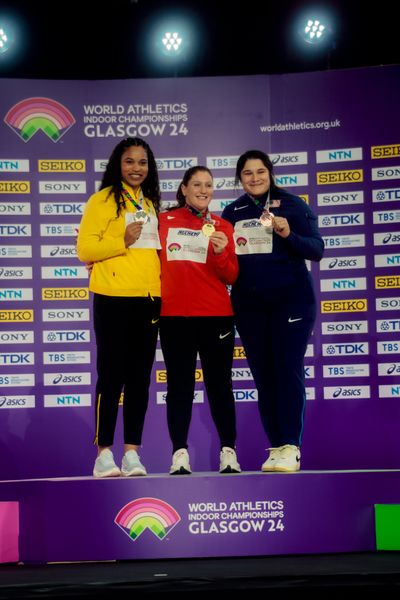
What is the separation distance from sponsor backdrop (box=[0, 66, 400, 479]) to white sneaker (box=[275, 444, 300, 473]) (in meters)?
1.55

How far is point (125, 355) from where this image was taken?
442 centimetres

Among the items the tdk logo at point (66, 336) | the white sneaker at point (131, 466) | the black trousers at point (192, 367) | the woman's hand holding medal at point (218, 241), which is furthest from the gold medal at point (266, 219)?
the tdk logo at point (66, 336)

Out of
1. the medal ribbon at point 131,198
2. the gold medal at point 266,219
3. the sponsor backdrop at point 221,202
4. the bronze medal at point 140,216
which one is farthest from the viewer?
the sponsor backdrop at point 221,202

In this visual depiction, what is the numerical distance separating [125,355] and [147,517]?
0.82 m

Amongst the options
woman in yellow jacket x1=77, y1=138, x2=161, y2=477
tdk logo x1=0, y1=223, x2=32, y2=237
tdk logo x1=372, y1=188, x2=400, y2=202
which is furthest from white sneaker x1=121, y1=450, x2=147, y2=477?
tdk logo x1=372, y1=188, x2=400, y2=202

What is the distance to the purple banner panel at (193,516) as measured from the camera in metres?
4.12

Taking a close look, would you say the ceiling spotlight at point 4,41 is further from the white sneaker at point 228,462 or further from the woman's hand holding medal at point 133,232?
the white sneaker at point 228,462

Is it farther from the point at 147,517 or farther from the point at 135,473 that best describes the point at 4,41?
the point at 147,517

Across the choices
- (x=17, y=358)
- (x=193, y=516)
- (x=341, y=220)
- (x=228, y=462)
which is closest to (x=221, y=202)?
(x=341, y=220)

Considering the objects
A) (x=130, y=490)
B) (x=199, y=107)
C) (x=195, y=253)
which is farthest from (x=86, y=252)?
(x=199, y=107)

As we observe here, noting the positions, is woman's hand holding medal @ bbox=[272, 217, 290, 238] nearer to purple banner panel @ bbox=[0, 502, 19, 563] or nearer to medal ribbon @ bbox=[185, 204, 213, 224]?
medal ribbon @ bbox=[185, 204, 213, 224]

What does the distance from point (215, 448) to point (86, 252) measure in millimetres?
2078

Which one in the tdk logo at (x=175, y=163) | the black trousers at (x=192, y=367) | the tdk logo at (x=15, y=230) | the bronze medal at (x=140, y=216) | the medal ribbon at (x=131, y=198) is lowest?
the black trousers at (x=192, y=367)

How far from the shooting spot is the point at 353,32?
20.5 feet
